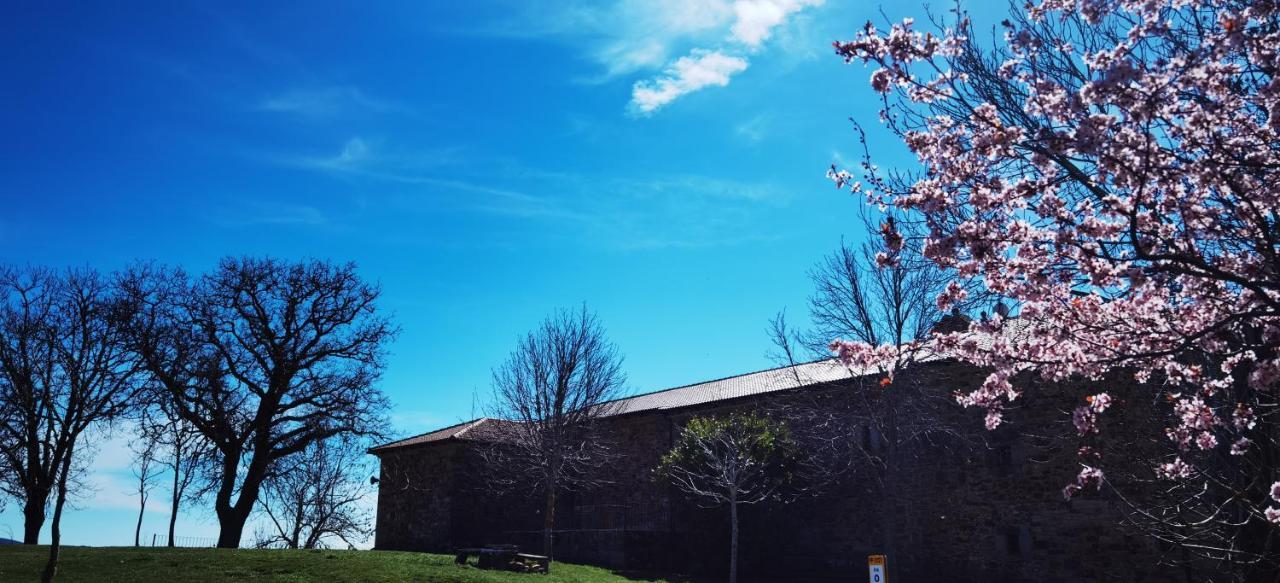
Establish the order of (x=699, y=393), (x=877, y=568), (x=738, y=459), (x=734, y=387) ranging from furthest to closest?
1. (x=699, y=393)
2. (x=734, y=387)
3. (x=738, y=459)
4. (x=877, y=568)

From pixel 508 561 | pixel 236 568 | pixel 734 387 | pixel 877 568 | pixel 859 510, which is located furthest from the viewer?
pixel 734 387

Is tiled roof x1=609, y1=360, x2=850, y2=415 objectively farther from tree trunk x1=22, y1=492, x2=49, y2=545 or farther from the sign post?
tree trunk x1=22, y1=492, x2=49, y2=545

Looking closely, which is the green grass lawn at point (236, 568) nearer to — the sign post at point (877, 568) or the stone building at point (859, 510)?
the stone building at point (859, 510)

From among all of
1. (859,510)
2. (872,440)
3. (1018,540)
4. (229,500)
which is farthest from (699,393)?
(229,500)

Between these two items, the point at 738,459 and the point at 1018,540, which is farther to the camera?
the point at 738,459

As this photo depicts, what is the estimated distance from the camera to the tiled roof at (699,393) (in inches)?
1057

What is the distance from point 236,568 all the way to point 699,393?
1908 cm

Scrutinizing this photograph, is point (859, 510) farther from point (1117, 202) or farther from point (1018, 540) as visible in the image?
point (1117, 202)

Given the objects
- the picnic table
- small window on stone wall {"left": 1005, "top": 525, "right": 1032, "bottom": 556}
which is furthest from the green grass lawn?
small window on stone wall {"left": 1005, "top": 525, "right": 1032, "bottom": 556}

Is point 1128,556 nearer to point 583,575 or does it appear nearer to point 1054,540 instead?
point 1054,540

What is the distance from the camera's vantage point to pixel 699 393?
104 ft

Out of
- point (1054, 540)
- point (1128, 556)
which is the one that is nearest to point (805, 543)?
point (1054, 540)

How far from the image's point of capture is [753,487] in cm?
2227

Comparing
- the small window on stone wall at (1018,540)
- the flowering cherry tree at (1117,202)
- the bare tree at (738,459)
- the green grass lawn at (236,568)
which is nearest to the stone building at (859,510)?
the small window on stone wall at (1018,540)
